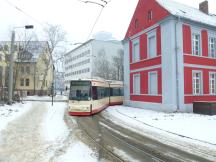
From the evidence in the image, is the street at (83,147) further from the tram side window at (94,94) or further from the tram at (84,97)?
the tram side window at (94,94)

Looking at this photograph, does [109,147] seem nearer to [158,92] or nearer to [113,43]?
[158,92]

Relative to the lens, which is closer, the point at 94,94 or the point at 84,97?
the point at 84,97

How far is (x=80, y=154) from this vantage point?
8.15m

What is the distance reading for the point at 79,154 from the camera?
815cm

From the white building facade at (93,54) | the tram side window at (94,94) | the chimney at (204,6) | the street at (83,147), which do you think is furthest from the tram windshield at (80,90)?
the white building facade at (93,54)

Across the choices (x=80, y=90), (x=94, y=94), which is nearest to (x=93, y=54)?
(x=94, y=94)

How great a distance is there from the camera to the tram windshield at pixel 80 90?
19.4 metres

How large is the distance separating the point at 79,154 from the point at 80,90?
11641 millimetres

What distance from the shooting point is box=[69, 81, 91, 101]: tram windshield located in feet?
63.7

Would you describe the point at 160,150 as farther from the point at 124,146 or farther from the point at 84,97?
the point at 84,97

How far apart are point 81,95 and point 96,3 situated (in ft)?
28.3

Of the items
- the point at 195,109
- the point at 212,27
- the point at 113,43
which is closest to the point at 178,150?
the point at 195,109

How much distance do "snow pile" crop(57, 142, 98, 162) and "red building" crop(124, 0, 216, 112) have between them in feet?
44.6

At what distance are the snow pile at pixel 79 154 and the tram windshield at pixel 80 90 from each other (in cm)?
1001
